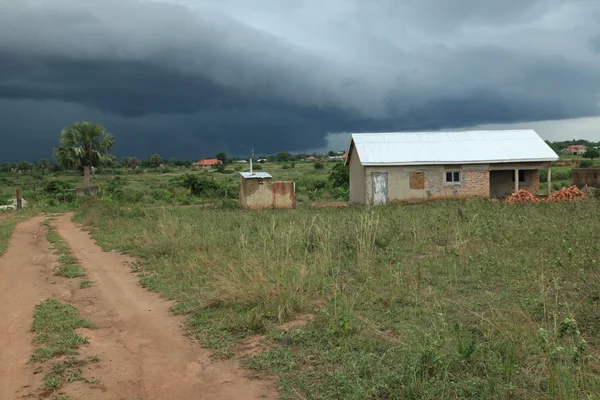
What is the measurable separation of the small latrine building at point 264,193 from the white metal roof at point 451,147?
4.18 m

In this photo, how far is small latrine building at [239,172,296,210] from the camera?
2394cm

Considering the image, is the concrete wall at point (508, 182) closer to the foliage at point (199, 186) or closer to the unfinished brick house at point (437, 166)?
the unfinished brick house at point (437, 166)

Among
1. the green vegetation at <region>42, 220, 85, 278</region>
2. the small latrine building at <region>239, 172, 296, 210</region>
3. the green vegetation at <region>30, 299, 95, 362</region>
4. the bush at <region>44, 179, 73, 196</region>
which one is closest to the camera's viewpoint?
the green vegetation at <region>30, 299, 95, 362</region>

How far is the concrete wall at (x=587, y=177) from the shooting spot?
28.8 meters

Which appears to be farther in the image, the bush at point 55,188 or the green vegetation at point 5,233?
the bush at point 55,188

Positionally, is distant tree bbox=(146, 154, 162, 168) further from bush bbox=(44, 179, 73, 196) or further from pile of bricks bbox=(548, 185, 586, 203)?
pile of bricks bbox=(548, 185, 586, 203)

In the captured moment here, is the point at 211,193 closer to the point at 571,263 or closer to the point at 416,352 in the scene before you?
the point at 571,263

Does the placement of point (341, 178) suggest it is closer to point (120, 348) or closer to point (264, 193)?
point (264, 193)

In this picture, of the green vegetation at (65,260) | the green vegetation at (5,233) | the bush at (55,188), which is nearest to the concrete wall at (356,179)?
the green vegetation at (65,260)

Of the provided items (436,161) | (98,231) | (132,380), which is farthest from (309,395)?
(436,161)

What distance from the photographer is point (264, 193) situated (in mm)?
24125

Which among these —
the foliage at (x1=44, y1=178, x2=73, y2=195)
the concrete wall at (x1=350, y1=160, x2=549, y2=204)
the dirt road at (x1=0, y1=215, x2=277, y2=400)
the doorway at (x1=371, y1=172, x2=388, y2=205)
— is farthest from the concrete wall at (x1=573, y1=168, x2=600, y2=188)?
the foliage at (x1=44, y1=178, x2=73, y2=195)

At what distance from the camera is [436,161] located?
82.7 feet

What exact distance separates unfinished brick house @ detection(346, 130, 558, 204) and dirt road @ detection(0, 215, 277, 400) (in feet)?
56.3
